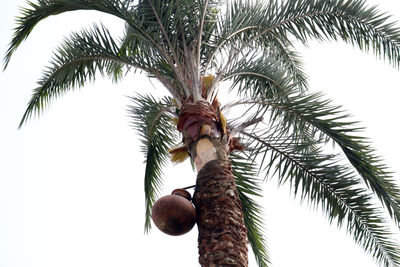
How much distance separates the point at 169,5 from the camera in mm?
5582

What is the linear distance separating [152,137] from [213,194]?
268 centimetres

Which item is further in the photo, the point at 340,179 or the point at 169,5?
the point at 169,5

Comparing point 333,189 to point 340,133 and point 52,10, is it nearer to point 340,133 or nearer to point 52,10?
point 340,133

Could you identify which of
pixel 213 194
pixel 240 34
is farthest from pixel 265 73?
pixel 213 194

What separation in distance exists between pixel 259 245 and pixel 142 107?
2477 millimetres

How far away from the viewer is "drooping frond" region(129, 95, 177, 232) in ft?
20.0

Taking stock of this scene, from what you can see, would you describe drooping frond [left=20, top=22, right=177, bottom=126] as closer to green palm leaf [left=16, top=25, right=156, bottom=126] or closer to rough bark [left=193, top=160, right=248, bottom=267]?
green palm leaf [left=16, top=25, right=156, bottom=126]

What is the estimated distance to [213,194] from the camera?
3.82 m

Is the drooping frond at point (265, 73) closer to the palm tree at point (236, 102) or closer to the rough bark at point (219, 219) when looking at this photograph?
the palm tree at point (236, 102)

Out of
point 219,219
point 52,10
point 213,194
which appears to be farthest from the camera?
point 52,10

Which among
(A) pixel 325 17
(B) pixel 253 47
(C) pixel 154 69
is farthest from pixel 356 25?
(C) pixel 154 69

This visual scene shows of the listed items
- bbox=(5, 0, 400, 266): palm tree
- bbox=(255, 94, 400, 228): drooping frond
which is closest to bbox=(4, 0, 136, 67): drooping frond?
bbox=(5, 0, 400, 266): palm tree

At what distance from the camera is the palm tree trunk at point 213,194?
11.4ft

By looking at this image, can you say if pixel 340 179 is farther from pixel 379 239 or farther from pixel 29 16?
pixel 29 16
